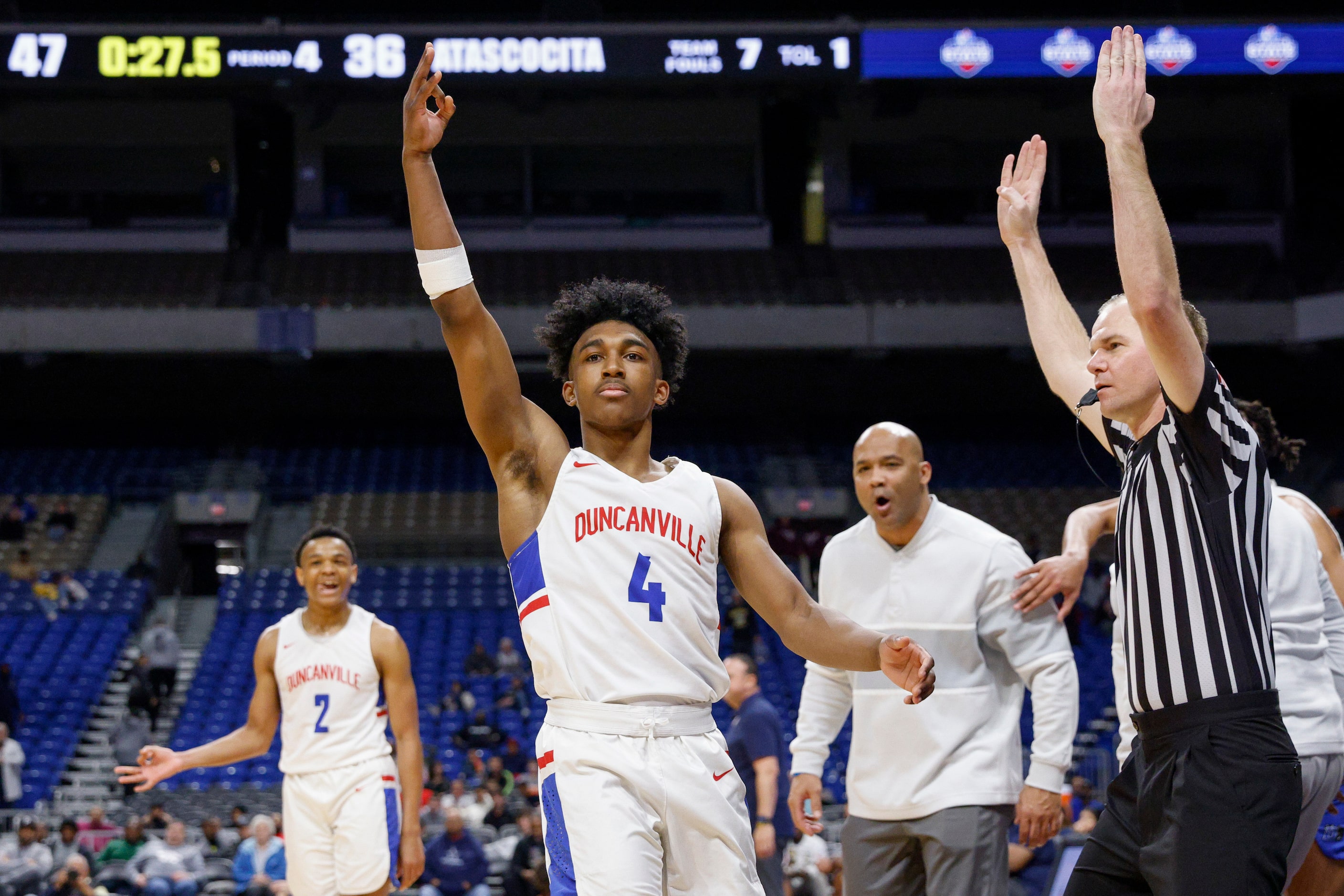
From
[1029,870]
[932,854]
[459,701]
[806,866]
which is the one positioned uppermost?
[459,701]

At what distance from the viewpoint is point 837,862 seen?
32.9 feet

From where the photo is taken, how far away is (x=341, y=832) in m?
5.87

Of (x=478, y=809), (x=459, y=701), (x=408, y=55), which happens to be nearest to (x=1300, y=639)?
(x=478, y=809)

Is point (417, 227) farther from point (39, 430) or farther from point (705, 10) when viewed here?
point (39, 430)

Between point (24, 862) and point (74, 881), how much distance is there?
1.45 meters

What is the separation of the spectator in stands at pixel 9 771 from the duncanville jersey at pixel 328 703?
9881 millimetres

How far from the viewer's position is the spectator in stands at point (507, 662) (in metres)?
17.3

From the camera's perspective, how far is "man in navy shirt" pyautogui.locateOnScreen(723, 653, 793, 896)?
646 centimetres

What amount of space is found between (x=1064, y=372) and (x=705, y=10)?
71.3 ft

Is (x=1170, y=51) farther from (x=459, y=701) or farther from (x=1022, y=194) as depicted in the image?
(x=1022, y=194)

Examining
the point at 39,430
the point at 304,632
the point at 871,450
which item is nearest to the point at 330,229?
the point at 39,430

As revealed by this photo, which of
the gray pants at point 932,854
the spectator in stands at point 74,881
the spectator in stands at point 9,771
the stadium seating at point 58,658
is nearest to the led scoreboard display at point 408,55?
the stadium seating at point 58,658

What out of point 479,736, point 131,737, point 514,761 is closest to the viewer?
point 514,761

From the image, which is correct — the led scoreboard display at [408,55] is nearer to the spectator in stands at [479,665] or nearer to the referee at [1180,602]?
the spectator in stands at [479,665]
